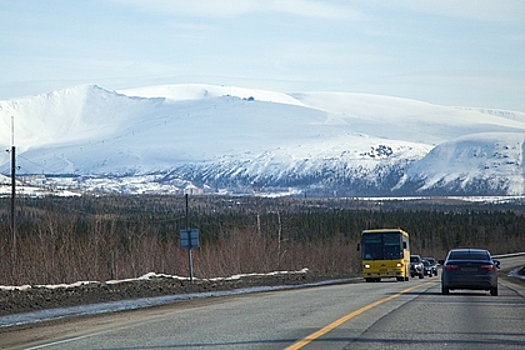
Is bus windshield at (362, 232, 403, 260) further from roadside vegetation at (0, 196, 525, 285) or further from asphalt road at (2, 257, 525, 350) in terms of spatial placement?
asphalt road at (2, 257, 525, 350)

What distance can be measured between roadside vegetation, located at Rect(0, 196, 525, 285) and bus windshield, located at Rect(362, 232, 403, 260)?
1163cm

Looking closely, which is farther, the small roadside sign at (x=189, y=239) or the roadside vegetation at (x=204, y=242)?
the roadside vegetation at (x=204, y=242)

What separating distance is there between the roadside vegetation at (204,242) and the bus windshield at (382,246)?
11.6 metres

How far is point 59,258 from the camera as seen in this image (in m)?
50.6

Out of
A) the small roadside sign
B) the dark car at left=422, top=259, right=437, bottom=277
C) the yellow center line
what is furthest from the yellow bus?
the yellow center line

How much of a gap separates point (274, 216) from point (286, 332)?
11178 cm

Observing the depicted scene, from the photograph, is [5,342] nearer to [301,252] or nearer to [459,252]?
[459,252]

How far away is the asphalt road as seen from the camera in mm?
15648

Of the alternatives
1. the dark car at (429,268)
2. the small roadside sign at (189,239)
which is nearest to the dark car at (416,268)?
the dark car at (429,268)

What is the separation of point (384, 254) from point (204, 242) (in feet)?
128

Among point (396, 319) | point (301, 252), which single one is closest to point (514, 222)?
point (301, 252)

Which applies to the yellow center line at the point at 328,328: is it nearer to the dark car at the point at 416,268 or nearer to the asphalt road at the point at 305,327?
the asphalt road at the point at 305,327

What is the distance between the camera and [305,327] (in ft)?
59.2

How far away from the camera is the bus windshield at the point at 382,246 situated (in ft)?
169
